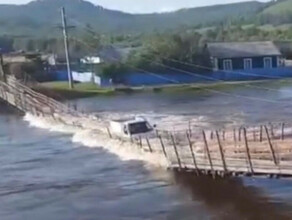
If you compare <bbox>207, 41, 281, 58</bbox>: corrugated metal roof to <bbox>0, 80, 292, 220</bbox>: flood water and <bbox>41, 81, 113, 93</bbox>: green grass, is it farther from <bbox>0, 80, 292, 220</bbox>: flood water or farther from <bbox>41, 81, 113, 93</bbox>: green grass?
<bbox>0, 80, 292, 220</bbox>: flood water

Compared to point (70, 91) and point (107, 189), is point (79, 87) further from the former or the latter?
point (107, 189)

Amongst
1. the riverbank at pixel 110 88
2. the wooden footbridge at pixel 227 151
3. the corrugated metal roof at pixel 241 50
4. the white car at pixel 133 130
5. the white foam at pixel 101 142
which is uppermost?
the wooden footbridge at pixel 227 151

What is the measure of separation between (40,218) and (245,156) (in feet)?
20.4

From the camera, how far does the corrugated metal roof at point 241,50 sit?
70.2 m

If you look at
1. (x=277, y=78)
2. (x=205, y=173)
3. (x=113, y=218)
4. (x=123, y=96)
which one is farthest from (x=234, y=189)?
(x=277, y=78)

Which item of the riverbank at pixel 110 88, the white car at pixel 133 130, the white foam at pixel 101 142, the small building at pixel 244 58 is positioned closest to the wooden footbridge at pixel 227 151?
the white foam at pixel 101 142

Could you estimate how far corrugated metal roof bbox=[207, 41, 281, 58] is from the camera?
70.2 metres

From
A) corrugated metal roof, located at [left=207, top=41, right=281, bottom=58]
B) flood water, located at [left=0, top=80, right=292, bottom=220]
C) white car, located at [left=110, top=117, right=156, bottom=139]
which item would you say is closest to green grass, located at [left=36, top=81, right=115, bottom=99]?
corrugated metal roof, located at [left=207, top=41, right=281, bottom=58]

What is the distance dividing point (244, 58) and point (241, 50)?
3.00 ft

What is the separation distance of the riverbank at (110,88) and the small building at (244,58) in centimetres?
522

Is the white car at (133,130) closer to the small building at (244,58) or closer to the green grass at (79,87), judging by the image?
the green grass at (79,87)

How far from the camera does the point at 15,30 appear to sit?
568 feet

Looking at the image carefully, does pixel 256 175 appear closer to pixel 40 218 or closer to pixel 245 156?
pixel 245 156

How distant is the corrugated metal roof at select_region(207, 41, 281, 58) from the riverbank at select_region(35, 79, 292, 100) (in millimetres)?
5492
